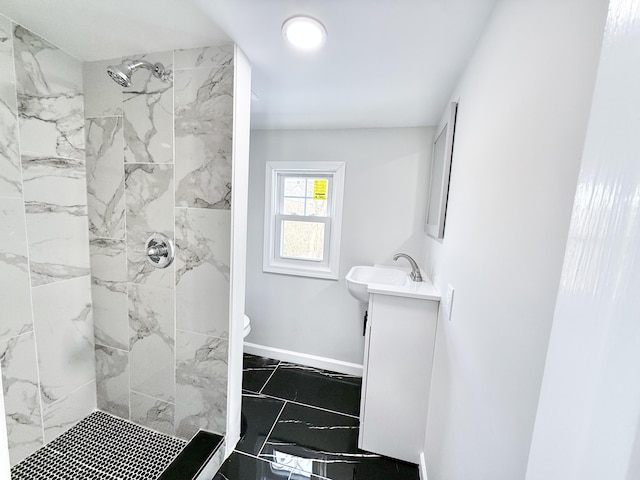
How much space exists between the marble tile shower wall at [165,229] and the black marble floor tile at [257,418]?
0.31 metres

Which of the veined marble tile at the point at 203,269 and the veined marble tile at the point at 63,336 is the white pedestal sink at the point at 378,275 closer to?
the veined marble tile at the point at 203,269

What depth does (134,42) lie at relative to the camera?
1271 millimetres

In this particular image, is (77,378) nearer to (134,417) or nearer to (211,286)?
(134,417)

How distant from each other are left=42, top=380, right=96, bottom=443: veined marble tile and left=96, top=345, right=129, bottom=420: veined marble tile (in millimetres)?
45

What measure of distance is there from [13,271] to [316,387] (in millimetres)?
2093

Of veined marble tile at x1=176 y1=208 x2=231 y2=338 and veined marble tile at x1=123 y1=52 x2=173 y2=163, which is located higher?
veined marble tile at x1=123 y1=52 x2=173 y2=163

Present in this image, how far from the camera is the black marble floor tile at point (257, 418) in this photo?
1.60 m

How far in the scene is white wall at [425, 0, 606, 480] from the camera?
1.56 ft

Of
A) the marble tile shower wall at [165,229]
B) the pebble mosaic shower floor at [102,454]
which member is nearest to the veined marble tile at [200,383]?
the marble tile shower wall at [165,229]

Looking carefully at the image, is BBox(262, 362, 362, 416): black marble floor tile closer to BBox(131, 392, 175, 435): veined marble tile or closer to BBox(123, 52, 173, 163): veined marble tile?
BBox(131, 392, 175, 435): veined marble tile

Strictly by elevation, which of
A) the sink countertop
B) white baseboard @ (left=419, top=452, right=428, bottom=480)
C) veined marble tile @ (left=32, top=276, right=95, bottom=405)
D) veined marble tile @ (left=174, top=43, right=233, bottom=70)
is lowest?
white baseboard @ (left=419, top=452, right=428, bottom=480)

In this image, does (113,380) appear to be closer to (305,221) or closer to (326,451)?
(326,451)

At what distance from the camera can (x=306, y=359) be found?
8.13 ft

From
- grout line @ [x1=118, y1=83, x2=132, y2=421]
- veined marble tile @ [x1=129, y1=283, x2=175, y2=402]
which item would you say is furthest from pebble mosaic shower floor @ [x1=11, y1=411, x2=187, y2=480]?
veined marble tile @ [x1=129, y1=283, x2=175, y2=402]
